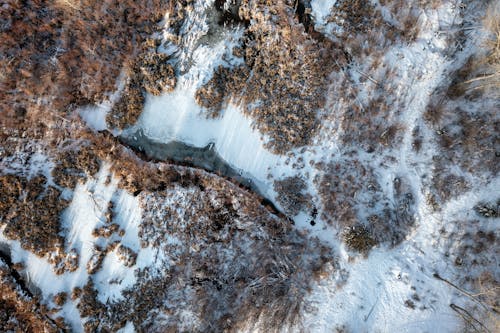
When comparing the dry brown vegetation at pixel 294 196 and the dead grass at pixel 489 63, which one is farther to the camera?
the dry brown vegetation at pixel 294 196

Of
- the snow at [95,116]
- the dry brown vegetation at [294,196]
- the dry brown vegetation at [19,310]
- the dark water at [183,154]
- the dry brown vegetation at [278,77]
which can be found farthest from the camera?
the dark water at [183,154]

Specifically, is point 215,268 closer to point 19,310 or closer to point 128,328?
point 128,328

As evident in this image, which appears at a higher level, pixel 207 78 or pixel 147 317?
pixel 207 78

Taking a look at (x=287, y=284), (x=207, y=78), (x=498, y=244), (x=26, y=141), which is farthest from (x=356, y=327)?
(x=26, y=141)

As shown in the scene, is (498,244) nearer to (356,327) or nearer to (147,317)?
(356,327)

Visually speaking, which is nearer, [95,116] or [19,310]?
[19,310]

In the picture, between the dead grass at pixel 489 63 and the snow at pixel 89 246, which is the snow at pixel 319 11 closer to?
the dead grass at pixel 489 63

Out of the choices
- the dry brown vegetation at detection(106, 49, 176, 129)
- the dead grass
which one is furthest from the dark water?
the dead grass

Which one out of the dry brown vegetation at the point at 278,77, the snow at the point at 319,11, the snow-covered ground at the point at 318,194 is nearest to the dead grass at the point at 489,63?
the snow-covered ground at the point at 318,194

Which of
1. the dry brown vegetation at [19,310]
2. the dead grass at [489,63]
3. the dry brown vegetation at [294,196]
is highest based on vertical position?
the dead grass at [489,63]

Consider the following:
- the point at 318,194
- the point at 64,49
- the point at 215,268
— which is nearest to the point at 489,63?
the point at 318,194

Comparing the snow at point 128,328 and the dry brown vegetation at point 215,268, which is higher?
the dry brown vegetation at point 215,268
